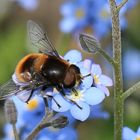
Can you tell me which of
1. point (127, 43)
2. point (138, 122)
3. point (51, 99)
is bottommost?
point (138, 122)

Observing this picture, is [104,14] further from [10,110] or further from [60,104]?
[60,104]

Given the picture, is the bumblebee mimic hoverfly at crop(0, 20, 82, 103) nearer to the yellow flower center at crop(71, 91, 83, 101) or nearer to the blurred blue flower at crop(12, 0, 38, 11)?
the yellow flower center at crop(71, 91, 83, 101)

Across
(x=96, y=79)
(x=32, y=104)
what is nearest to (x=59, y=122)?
(x=96, y=79)

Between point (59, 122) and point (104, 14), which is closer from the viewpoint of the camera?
point (59, 122)

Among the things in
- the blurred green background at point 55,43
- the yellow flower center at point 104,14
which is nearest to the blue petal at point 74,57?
the blurred green background at point 55,43

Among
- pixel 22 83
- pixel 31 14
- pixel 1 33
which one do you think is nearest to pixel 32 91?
pixel 22 83

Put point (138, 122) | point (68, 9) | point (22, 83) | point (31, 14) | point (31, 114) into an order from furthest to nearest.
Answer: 1. point (31, 14)
2. point (68, 9)
3. point (138, 122)
4. point (31, 114)
5. point (22, 83)

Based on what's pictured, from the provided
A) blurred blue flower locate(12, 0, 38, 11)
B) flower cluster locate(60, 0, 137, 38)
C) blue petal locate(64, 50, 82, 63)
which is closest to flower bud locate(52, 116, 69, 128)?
blue petal locate(64, 50, 82, 63)

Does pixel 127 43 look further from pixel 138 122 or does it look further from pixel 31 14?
pixel 31 14
